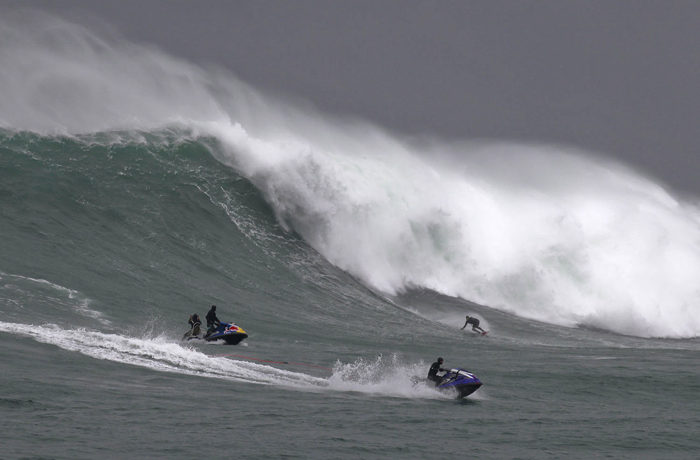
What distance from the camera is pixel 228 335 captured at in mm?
23703

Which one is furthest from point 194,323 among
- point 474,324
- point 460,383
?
point 474,324

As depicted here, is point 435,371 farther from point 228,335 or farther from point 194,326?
point 194,326

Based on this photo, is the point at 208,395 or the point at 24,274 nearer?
the point at 208,395

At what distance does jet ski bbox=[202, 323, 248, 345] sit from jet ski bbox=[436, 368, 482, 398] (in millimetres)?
6562

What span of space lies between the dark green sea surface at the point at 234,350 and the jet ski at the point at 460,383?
0.86 ft

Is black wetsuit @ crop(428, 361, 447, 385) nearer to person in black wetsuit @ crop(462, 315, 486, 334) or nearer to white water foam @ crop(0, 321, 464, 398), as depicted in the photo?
white water foam @ crop(0, 321, 464, 398)

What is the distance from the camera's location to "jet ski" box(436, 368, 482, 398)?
1942 centimetres

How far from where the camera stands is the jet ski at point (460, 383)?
19422mm

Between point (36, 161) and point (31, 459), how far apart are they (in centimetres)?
2703

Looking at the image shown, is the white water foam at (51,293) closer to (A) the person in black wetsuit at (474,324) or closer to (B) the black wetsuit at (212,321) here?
(B) the black wetsuit at (212,321)

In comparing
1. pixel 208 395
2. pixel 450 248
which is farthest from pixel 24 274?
pixel 450 248

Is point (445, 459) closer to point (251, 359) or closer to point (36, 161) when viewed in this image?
point (251, 359)

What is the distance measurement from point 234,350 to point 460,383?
257 inches

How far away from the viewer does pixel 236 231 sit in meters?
35.7
